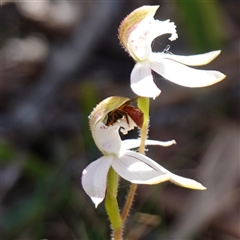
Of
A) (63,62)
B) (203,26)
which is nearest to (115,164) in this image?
(203,26)

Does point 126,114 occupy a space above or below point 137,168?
above

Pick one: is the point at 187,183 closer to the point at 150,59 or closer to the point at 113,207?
the point at 113,207

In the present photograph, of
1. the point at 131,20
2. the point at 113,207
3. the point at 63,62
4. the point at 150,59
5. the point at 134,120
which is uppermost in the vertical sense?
the point at 63,62

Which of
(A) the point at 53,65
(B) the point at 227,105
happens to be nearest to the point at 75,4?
(A) the point at 53,65

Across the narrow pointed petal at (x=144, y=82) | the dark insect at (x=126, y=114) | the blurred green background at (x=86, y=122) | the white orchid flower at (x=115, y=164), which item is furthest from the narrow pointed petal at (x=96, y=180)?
the blurred green background at (x=86, y=122)

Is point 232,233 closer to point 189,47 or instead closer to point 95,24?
point 189,47

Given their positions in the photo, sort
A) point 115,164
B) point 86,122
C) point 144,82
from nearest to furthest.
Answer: point 144,82, point 115,164, point 86,122

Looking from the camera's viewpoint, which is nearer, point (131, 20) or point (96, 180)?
point (96, 180)
